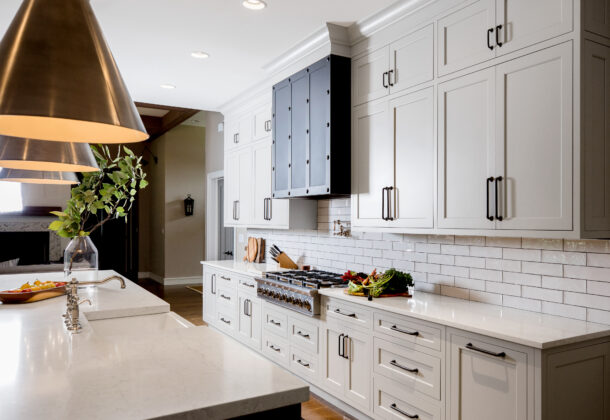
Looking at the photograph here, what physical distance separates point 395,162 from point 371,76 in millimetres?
714

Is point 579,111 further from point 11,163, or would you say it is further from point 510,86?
point 11,163

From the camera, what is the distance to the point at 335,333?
3256 millimetres

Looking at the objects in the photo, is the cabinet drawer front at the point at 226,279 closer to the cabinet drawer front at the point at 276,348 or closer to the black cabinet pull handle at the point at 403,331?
the cabinet drawer front at the point at 276,348

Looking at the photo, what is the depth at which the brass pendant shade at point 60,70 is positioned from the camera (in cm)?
98

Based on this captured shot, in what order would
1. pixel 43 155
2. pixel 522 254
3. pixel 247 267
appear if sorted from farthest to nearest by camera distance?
pixel 247 267, pixel 522 254, pixel 43 155

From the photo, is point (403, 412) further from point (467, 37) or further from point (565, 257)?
point (467, 37)

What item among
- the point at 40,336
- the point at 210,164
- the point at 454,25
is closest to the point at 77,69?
the point at 40,336

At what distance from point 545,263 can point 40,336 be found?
2474 millimetres

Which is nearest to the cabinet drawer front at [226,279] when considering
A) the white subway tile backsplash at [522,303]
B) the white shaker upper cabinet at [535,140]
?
the white subway tile backsplash at [522,303]

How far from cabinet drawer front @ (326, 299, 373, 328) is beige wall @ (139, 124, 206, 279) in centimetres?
669

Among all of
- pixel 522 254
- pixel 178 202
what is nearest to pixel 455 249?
pixel 522 254

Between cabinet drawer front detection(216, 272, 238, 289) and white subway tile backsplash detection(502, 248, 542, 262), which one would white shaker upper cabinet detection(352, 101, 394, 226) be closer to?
white subway tile backsplash detection(502, 248, 542, 262)

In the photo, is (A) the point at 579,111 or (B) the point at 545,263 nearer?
(A) the point at 579,111

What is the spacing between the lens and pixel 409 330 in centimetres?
262
